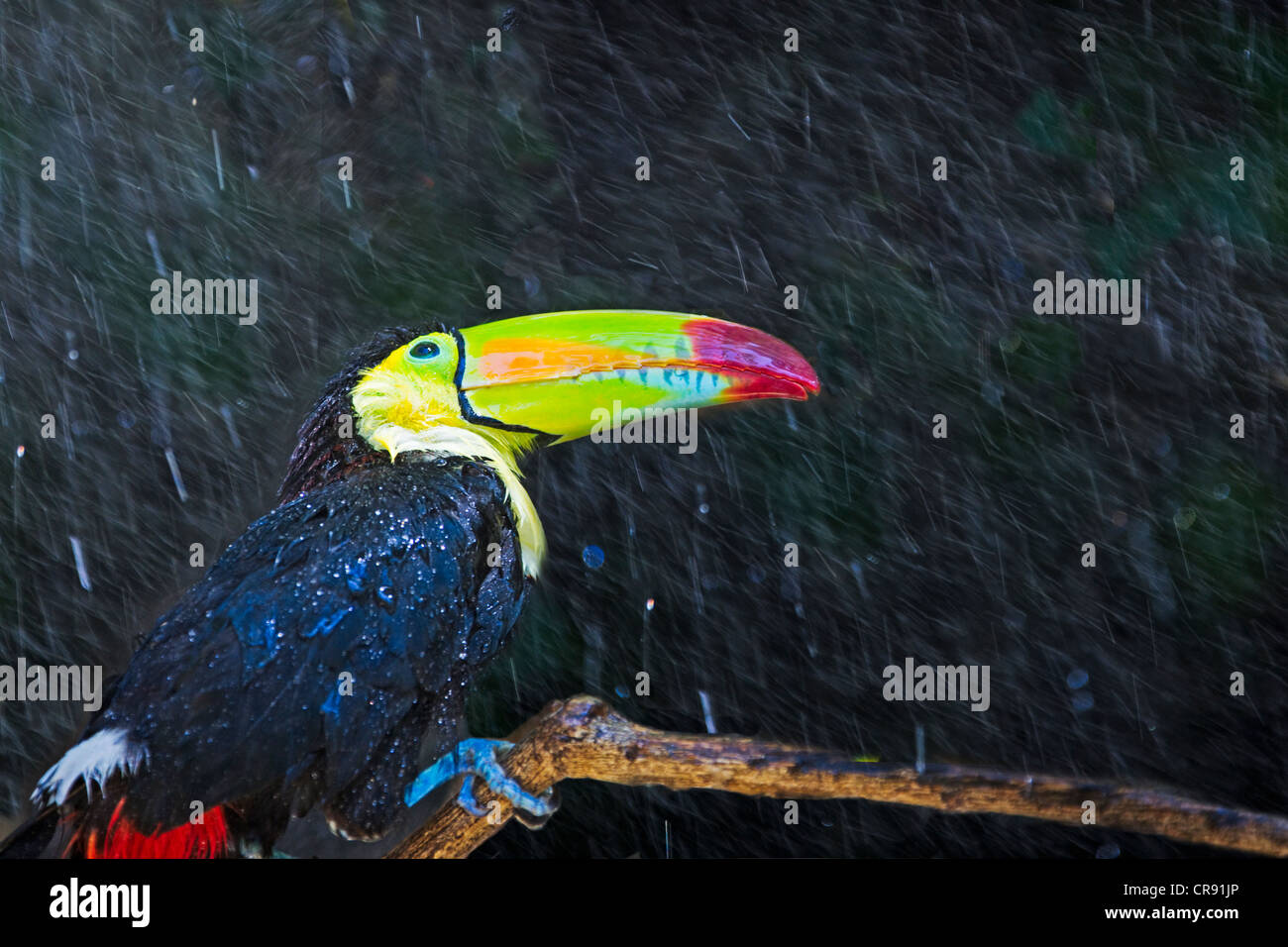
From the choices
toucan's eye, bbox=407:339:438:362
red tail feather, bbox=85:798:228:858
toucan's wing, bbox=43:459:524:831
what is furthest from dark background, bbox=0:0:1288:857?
red tail feather, bbox=85:798:228:858

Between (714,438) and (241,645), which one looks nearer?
(241,645)

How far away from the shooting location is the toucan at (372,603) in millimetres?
2256

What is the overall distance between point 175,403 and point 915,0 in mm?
2187

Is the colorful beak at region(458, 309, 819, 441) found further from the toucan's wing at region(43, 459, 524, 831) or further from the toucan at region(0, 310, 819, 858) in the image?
the toucan's wing at region(43, 459, 524, 831)

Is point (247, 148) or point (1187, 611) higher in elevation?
point (247, 148)

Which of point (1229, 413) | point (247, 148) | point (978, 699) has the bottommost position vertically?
point (978, 699)

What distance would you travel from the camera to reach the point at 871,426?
10.5 feet

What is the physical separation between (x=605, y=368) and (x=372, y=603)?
2.28ft

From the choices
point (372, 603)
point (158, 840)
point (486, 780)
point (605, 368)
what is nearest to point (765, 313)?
point (605, 368)

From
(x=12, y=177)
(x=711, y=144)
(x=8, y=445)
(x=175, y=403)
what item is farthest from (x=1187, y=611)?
(x=12, y=177)

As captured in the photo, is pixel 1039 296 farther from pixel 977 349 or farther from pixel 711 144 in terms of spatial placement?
pixel 711 144

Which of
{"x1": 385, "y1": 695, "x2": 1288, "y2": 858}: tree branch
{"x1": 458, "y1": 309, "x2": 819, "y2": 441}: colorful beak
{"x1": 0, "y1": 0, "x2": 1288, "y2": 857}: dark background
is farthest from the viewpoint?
{"x1": 0, "y1": 0, "x2": 1288, "y2": 857}: dark background

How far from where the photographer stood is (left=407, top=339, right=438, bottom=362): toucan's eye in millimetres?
2625

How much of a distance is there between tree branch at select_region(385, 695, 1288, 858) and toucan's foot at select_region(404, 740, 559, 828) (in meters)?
0.02
